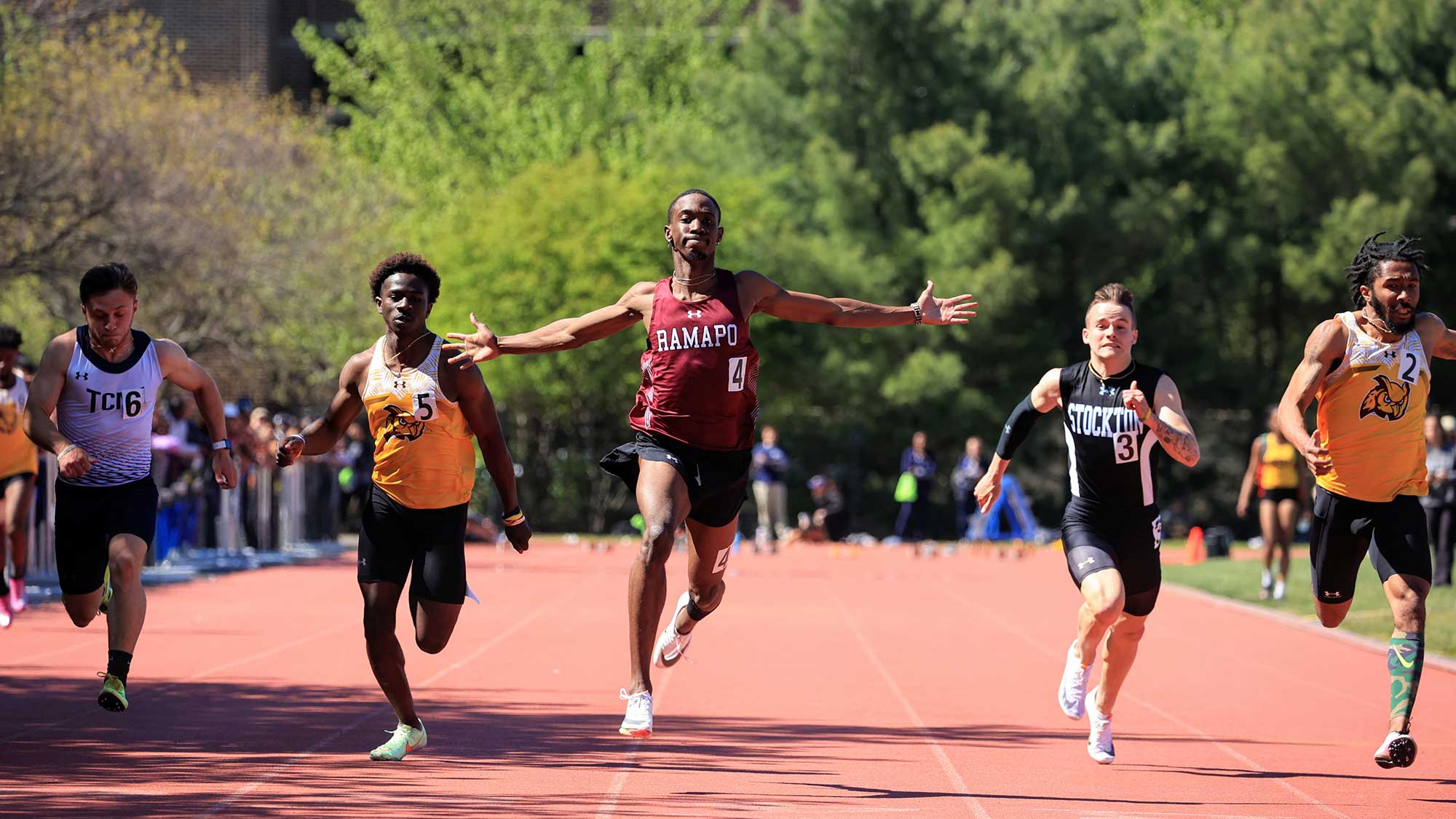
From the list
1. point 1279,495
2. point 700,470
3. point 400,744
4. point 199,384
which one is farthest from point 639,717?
point 1279,495

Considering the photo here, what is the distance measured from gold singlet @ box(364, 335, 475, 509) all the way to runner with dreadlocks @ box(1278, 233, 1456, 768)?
3595mm

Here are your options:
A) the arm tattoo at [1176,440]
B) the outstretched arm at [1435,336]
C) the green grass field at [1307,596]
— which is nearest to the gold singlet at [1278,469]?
the green grass field at [1307,596]

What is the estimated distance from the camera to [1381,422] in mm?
8312

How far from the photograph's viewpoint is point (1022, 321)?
40125 mm

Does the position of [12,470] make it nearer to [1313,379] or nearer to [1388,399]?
[1313,379]

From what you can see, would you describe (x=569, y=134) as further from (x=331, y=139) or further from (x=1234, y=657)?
(x=1234, y=657)

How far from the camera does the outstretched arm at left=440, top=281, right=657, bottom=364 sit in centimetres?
816

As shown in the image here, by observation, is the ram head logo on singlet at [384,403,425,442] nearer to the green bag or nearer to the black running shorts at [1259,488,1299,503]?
the black running shorts at [1259,488,1299,503]

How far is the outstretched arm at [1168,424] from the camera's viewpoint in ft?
26.1

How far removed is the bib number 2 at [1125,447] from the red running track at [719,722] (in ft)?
4.57

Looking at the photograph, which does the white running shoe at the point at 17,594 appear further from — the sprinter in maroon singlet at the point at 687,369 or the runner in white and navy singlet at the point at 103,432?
the sprinter in maroon singlet at the point at 687,369

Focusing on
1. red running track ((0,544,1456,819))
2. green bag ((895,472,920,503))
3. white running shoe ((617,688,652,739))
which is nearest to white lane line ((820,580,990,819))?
red running track ((0,544,1456,819))

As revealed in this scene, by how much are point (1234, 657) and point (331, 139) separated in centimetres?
4004

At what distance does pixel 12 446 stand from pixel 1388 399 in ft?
30.9
